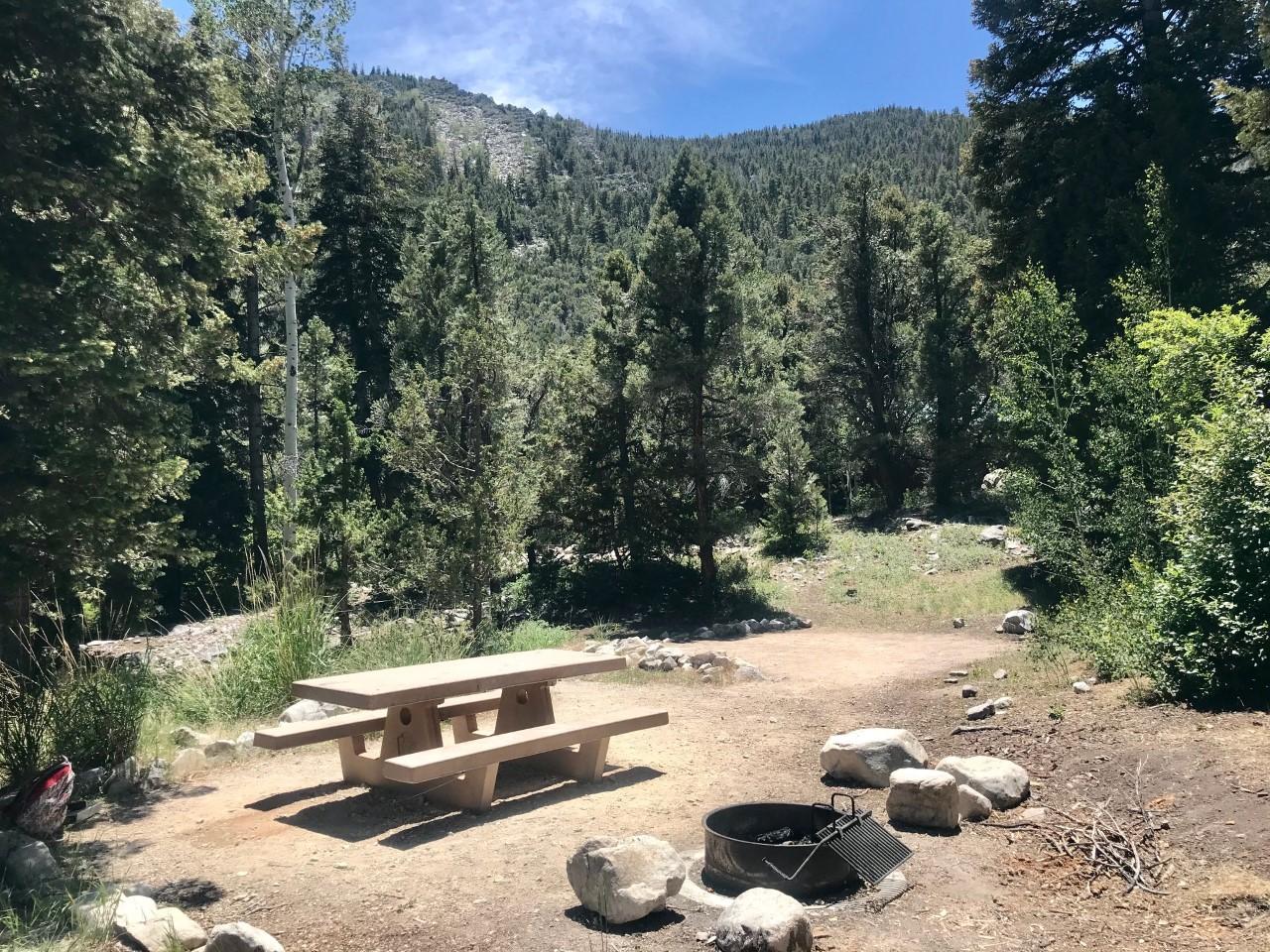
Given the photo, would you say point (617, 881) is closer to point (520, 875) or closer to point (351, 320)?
point (520, 875)

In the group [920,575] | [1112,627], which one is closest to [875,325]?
[920,575]

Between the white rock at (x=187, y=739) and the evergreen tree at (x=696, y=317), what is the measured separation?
11927 millimetres

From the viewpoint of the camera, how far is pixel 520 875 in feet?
14.3

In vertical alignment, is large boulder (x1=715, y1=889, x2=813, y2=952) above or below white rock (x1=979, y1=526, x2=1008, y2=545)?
above

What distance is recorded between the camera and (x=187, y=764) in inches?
253

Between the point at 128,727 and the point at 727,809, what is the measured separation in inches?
177

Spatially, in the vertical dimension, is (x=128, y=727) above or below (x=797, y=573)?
above

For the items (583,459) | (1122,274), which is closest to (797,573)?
(583,459)

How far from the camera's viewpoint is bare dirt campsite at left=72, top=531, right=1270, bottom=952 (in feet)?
12.2

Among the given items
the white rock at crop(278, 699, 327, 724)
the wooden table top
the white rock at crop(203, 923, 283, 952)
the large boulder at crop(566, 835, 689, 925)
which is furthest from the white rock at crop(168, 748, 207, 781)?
the large boulder at crop(566, 835, 689, 925)

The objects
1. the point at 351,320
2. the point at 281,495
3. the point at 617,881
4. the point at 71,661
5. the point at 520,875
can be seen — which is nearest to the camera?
the point at 617,881

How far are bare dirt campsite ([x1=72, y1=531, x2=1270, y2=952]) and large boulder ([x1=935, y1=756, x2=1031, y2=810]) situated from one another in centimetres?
17

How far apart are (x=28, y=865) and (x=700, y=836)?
3.41 m

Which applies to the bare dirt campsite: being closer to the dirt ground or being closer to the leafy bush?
the dirt ground
